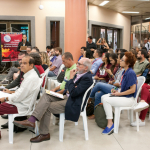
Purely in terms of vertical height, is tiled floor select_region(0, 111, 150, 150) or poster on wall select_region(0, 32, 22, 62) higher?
poster on wall select_region(0, 32, 22, 62)

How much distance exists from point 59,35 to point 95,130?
21.6ft

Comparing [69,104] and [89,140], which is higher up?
[69,104]

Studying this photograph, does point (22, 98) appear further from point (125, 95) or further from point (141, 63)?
point (141, 63)

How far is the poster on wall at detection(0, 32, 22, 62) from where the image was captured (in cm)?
863

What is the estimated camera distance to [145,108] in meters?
3.44

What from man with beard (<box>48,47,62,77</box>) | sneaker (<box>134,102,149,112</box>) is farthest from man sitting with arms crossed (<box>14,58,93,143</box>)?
man with beard (<box>48,47,62,77</box>)

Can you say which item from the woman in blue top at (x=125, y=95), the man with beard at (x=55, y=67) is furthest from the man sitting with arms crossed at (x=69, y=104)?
the man with beard at (x=55, y=67)

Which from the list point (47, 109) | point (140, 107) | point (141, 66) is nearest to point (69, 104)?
point (47, 109)

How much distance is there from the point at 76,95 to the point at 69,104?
178mm

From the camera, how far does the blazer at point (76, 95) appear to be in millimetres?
2846

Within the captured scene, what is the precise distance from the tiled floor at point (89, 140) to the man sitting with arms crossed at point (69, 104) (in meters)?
0.17

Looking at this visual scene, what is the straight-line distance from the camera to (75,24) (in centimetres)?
626

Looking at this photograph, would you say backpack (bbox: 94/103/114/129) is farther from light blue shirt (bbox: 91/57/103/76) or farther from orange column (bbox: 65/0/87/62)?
orange column (bbox: 65/0/87/62)

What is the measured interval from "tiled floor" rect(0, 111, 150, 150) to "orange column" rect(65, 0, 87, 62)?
332 centimetres
